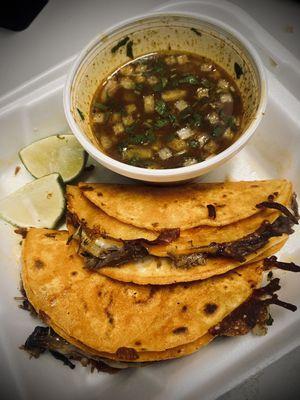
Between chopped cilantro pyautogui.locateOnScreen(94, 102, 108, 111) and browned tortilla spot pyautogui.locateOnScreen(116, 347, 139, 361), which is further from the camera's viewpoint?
chopped cilantro pyautogui.locateOnScreen(94, 102, 108, 111)

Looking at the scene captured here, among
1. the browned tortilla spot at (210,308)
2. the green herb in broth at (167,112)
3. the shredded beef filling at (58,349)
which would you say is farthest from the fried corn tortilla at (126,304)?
the green herb in broth at (167,112)

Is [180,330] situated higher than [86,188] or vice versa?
[86,188]

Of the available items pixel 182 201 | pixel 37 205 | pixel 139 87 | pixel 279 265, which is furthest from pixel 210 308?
pixel 139 87

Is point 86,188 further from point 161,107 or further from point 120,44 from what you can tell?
point 120,44

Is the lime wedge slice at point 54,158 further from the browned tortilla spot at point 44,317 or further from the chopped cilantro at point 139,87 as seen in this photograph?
the browned tortilla spot at point 44,317

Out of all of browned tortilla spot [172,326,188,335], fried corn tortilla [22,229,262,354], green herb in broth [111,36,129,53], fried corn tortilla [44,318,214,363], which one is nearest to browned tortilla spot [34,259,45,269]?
fried corn tortilla [22,229,262,354]

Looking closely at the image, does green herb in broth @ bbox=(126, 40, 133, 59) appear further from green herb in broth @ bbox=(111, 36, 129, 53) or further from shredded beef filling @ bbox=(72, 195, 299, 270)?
shredded beef filling @ bbox=(72, 195, 299, 270)

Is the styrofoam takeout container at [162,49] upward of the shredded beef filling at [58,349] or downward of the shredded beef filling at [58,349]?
upward
